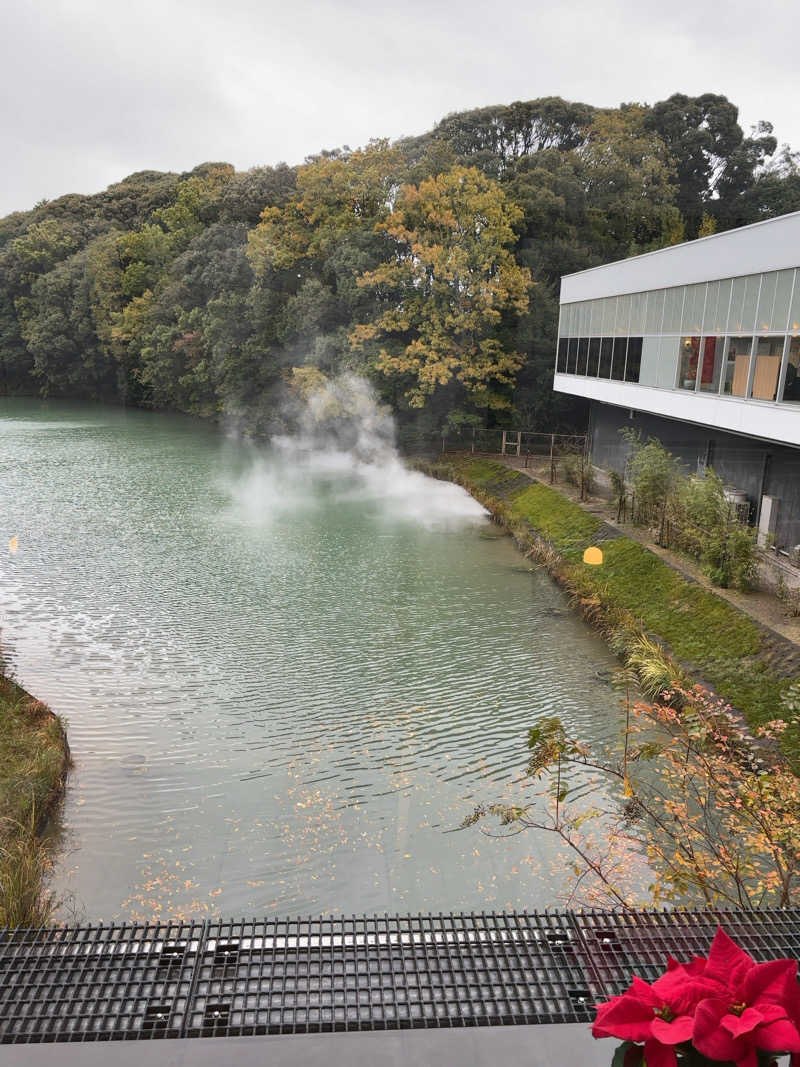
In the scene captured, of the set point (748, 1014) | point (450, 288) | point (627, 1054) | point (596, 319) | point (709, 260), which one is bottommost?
point (627, 1054)

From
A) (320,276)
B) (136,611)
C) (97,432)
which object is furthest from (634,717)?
(97,432)

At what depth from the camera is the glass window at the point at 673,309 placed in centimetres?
1738

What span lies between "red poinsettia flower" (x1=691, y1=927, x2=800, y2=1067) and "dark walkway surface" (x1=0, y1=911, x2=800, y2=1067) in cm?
105

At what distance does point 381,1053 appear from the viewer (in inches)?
108

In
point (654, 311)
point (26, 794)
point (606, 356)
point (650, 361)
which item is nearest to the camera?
point (26, 794)

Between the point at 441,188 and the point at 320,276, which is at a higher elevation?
the point at 441,188

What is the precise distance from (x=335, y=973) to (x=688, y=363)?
16.2 m

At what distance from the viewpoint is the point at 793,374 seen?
514 inches

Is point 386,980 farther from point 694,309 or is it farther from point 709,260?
point 694,309

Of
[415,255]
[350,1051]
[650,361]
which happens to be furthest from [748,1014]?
[415,255]

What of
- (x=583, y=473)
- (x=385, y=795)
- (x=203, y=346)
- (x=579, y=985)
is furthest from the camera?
(x=203, y=346)

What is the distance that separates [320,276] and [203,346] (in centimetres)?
825

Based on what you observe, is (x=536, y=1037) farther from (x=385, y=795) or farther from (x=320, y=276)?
(x=320, y=276)

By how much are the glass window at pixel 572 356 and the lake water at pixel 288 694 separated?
6.00 metres
